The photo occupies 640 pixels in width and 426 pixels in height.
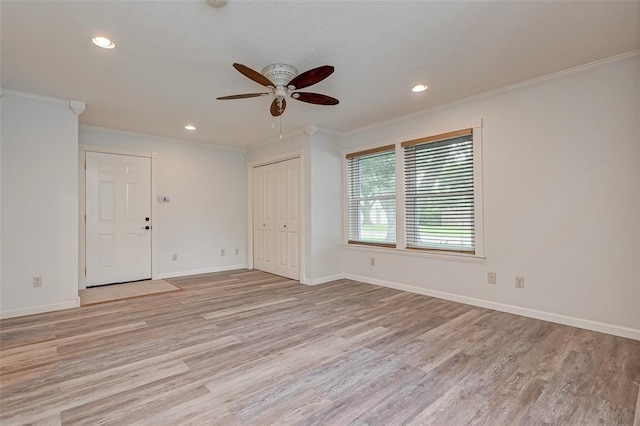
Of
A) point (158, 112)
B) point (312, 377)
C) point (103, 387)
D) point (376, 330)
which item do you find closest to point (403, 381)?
point (312, 377)

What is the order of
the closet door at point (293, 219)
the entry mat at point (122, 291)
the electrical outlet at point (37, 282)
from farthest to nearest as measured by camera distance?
1. the closet door at point (293, 219)
2. the entry mat at point (122, 291)
3. the electrical outlet at point (37, 282)

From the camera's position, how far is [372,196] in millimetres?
4801

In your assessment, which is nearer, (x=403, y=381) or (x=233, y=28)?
(x=403, y=381)

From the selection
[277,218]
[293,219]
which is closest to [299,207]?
[293,219]

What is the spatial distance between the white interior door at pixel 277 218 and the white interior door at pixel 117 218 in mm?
1863

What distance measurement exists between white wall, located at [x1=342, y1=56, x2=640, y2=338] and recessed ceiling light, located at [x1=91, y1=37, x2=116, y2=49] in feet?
11.6

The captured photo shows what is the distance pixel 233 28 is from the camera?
2.23 meters

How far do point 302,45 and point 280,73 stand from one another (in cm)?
37

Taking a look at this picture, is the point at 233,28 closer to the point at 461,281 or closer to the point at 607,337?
the point at 461,281

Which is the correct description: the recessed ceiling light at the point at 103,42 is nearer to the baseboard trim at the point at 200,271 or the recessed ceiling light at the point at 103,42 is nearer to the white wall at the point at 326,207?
the white wall at the point at 326,207

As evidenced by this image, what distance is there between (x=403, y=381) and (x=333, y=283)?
2835 millimetres

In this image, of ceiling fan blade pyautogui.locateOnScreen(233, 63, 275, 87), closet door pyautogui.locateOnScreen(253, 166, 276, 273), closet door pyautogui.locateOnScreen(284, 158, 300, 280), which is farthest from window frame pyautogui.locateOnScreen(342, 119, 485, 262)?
ceiling fan blade pyautogui.locateOnScreen(233, 63, 275, 87)

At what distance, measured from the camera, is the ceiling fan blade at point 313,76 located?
2325 mm

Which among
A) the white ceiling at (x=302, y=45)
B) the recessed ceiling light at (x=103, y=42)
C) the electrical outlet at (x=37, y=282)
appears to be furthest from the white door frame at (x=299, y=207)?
the electrical outlet at (x=37, y=282)
